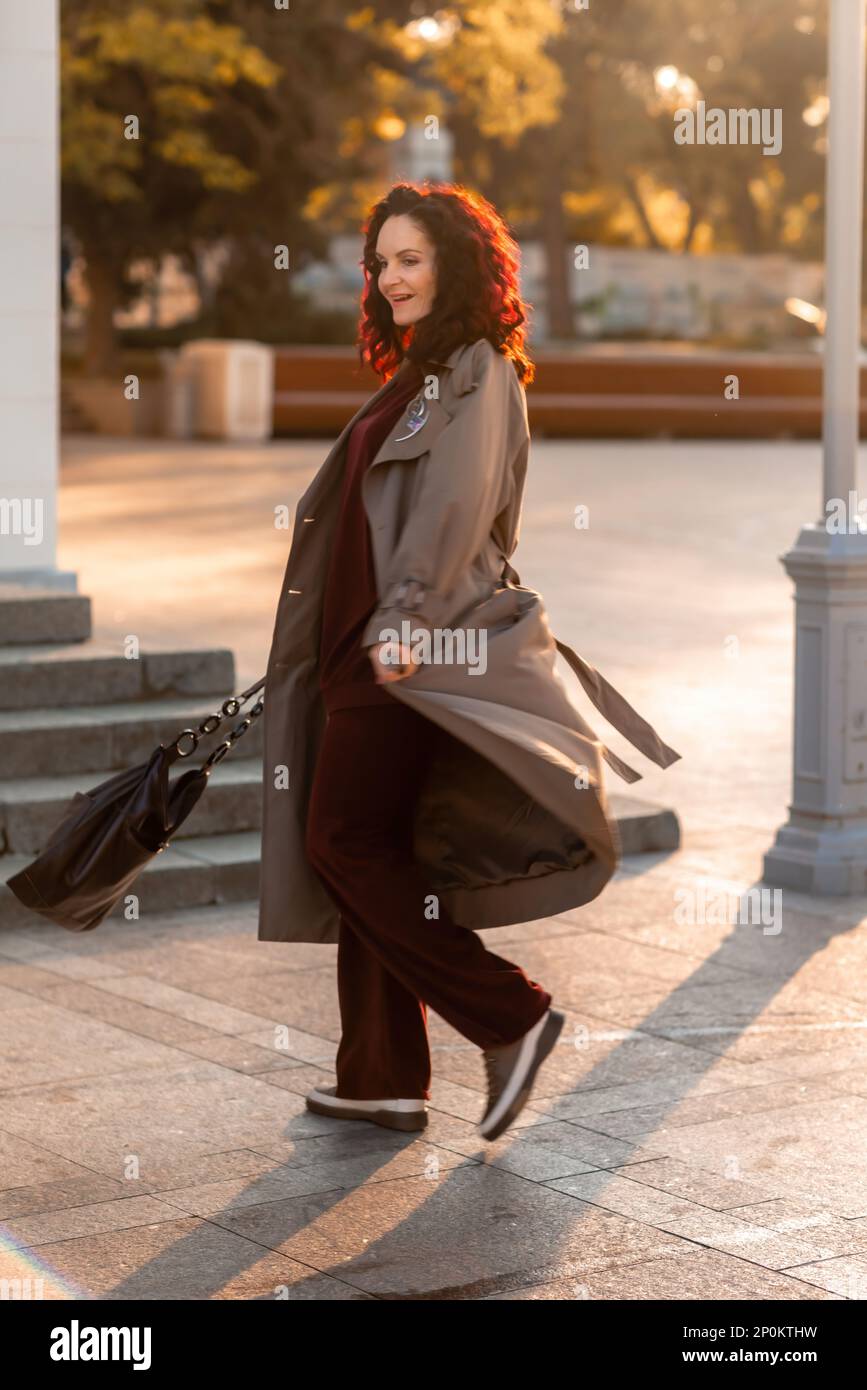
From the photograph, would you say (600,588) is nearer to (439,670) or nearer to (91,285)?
(439,670)

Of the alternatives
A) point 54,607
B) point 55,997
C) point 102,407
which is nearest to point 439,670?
point 55,997

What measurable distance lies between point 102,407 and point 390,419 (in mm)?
25886

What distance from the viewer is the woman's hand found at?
14.0 ft

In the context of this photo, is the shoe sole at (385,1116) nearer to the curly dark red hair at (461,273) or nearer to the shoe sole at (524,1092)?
the shoe sole at (524,1092)

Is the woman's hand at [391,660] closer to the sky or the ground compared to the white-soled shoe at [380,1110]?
closer to the sky

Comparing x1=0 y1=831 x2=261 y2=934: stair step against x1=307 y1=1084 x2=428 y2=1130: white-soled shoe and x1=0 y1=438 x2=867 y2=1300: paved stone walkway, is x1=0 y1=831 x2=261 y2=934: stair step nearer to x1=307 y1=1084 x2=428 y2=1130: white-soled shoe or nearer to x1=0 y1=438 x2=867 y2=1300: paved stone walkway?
x1=0 y1=438 x2=867 y2=1300: paved stone walkway

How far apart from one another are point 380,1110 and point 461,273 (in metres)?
1.85

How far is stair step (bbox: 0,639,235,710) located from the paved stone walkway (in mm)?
1250

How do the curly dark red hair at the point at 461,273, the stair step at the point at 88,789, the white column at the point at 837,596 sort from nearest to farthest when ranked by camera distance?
the curly dark red hair at the point at 461,273, the stair step at the point at 88,789, the white column at the point at 837,596

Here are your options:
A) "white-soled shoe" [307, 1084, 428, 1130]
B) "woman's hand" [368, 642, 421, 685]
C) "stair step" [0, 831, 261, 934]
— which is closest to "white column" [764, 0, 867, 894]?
"stair step" [0, 831, 261, 934]

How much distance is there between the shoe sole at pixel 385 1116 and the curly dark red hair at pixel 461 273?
1.66 metres

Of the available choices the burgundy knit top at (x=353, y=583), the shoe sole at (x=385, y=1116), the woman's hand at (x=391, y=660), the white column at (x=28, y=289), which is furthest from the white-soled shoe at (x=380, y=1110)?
the white column at (x=28, y=289)

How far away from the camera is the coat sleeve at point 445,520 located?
4.32 m

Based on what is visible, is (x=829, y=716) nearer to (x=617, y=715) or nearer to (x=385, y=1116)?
(x=617, y=715)
